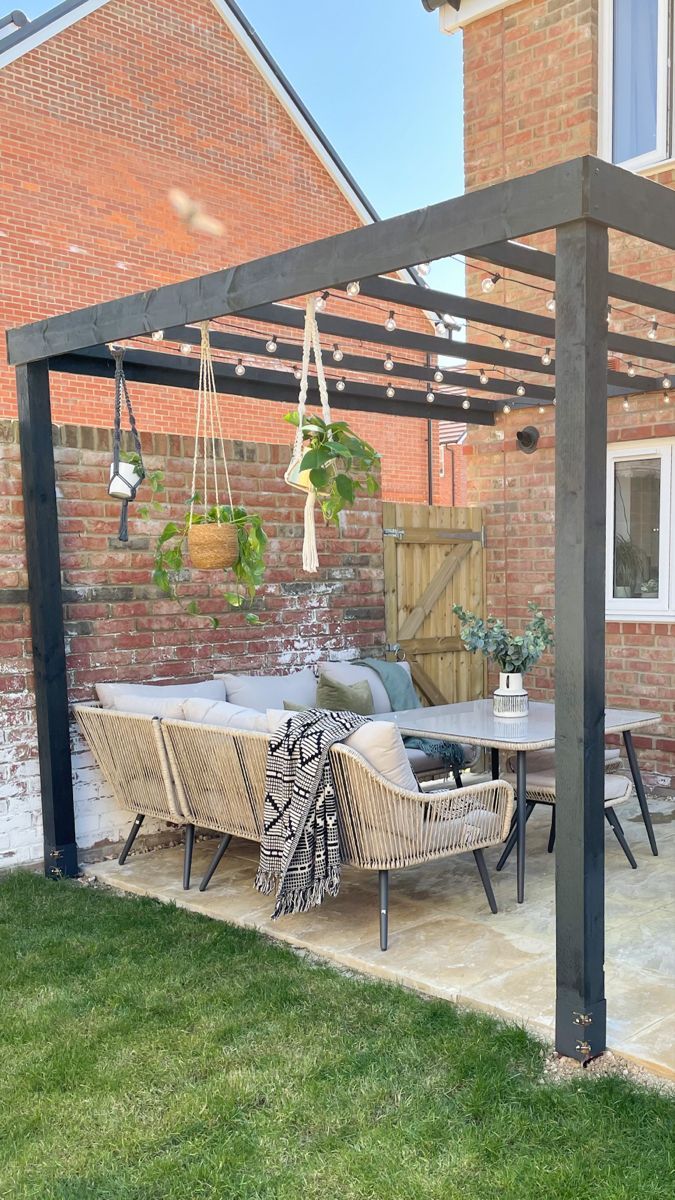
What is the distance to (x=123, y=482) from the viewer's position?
453 centimetres

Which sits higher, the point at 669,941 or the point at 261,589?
the point at 261,589

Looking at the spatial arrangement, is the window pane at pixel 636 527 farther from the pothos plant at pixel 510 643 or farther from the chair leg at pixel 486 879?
the chair leg at pixel 486 879

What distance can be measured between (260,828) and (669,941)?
163 cm

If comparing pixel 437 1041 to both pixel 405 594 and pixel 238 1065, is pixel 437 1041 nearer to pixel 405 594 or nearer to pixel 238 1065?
pixel 238 1065

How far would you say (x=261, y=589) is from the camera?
579 centimetres

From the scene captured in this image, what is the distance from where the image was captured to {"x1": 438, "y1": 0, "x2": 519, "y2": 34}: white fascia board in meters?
6.69

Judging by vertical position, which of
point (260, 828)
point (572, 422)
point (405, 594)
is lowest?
point (260, 828)

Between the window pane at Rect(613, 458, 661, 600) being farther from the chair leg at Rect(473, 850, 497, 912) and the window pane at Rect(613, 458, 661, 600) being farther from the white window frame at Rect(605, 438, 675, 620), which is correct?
the chair leg at Rect(473, 850, 497, 912)

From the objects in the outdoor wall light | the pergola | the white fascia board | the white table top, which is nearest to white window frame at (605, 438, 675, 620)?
the outdoor wall light

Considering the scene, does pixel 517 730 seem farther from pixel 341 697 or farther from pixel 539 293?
pixel 539 293

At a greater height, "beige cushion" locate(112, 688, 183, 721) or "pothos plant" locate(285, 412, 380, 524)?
"pothos plant" locate(285, 412, 380, 524)

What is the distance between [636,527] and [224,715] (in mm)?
3489

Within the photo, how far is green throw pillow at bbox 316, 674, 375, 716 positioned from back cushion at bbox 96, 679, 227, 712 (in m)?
0.53

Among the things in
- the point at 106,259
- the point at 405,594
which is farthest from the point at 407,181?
the point at 405,594
